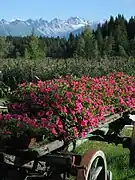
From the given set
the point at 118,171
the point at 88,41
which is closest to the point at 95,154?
the point at 118,171

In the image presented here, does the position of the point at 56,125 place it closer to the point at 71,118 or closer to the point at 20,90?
the point at 71,118

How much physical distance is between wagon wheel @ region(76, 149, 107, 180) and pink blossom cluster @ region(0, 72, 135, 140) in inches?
9.6

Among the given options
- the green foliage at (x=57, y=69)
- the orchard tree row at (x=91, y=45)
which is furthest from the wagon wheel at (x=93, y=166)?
the orchard tree row at (x=91, y=45)

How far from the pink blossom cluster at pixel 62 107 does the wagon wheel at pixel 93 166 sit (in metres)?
0.24

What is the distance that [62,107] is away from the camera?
179 inches

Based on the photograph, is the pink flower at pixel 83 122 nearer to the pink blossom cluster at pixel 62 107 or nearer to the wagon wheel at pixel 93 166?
the pink blossom cluster at pixel 62 107

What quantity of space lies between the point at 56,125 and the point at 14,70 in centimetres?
2343

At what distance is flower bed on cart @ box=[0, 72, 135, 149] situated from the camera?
4156 millimetres

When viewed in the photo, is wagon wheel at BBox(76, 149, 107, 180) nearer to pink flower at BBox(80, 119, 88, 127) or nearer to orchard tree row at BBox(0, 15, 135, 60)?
pink flower at BBox(80, 119, 88, 127)

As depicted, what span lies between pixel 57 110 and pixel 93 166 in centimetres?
76

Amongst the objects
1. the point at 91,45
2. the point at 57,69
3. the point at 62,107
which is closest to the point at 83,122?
the point at 62,107

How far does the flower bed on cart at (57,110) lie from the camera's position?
13.6 feet

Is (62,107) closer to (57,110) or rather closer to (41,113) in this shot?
(57,110)

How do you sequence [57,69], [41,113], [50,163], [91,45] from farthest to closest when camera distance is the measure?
[91,45]
[57,69]
[41,113]
[50,163]
